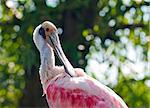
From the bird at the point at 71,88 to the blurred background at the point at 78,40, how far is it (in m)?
4.05

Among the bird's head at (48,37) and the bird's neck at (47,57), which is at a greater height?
the bird's head at (48,37)

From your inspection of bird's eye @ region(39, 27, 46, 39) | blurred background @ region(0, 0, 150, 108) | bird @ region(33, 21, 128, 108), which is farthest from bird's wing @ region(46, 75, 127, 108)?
blurred background @ region(0, 0, 150, 108)

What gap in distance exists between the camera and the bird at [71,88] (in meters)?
7.62

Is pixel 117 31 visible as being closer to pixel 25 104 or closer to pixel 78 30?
pixel 78 30

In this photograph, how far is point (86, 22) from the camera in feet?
43.2

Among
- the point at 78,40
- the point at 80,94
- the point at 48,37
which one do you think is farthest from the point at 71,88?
the point at 78,40

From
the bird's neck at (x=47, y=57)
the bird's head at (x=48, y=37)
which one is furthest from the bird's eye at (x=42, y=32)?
the bird's neck at (x=47, y=57)

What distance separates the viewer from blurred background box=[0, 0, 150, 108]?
12.4 metres

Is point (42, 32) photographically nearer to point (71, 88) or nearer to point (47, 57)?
point (47, 57)

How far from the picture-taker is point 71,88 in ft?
25.3

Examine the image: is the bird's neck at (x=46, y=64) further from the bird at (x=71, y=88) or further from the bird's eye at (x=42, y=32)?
the bird's eye at (x=42, y=32)

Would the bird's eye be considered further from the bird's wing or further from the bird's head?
the bird's wing

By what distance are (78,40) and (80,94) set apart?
200 inches

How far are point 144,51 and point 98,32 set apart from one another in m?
1.02
